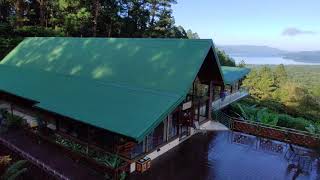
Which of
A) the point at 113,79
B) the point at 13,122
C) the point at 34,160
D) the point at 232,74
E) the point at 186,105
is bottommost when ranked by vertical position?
the point at 34,160

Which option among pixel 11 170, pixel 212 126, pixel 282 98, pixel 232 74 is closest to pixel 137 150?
pixel 11 170

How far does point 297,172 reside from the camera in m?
13.4

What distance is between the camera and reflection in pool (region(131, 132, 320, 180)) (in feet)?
41.8

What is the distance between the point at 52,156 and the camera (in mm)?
13406

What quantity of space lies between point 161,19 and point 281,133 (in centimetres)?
3608

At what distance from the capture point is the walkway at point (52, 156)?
469 inches

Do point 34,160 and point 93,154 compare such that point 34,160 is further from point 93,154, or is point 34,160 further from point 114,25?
point 114,25

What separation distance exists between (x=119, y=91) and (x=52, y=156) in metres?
4.40

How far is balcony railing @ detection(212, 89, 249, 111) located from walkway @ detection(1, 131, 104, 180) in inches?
467

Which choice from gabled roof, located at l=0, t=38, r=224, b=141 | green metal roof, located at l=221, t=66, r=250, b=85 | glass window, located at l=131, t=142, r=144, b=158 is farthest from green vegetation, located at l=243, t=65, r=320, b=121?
glass window, located at l=131, t=142, r=144, b=158

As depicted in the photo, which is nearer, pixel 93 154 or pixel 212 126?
pixel 93 154

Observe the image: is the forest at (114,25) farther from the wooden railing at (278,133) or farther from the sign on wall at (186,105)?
the sign on wall at (186,105)

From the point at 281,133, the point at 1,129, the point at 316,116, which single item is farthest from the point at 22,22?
the point at 316,116

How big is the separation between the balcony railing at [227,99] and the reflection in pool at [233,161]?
5.22 meters
